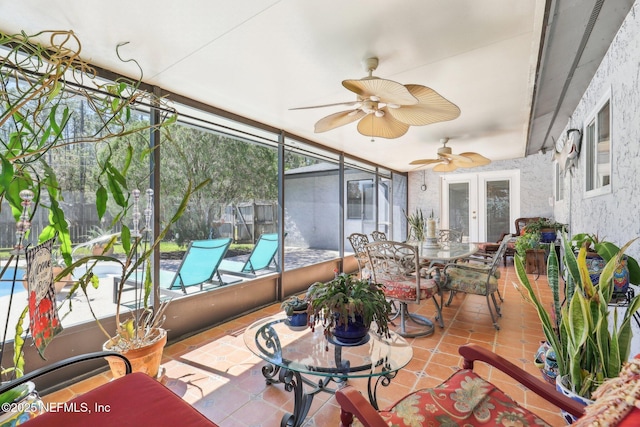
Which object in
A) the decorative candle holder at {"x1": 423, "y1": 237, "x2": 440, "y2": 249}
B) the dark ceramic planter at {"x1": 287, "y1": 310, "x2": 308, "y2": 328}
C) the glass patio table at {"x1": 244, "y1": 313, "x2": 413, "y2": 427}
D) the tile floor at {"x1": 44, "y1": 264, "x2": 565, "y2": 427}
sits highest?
the decorative candle holder at {"x1": 423, "y1": 237, "x2": 440, "y2": 249}

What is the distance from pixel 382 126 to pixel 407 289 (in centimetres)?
154

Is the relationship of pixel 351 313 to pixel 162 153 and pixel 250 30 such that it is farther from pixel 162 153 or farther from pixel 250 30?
pixel 162 153

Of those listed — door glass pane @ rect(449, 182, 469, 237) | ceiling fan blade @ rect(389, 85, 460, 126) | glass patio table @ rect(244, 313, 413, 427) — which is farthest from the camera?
door glass pane @ rect(449, 182, 469, 237)

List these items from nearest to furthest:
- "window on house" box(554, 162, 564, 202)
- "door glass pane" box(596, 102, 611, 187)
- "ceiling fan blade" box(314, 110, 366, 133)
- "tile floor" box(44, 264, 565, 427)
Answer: "tile floor" box(44, 264, 565, 427) → "door glass pane" box(596, 102, 611, 187) → "ceiling fan blade" box(314, 110, 366, 133) → "window on house" box(554, 162, 564, 202)

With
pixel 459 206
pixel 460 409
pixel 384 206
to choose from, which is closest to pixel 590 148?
pixel 460 409

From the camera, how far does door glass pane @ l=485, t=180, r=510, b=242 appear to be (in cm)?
699

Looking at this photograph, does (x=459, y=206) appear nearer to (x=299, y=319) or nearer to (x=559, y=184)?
(x=559, y=184)

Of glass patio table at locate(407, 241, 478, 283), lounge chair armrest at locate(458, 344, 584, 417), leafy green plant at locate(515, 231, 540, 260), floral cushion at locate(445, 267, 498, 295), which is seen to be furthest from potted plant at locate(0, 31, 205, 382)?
leafy green plant at locate(515, 231, 540, 260)

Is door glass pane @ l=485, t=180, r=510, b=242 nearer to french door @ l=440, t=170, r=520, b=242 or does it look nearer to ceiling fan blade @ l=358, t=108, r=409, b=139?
french door @ l=440, t=170, r=520, b=242

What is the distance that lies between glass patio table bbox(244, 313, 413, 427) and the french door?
643 cm

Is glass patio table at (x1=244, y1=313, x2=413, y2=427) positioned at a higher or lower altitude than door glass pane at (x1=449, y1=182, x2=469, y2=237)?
lower

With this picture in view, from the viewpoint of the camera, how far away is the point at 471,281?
3109 mm

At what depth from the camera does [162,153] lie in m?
2.78

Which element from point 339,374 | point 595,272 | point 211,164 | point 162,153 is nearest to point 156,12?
point 162,153
